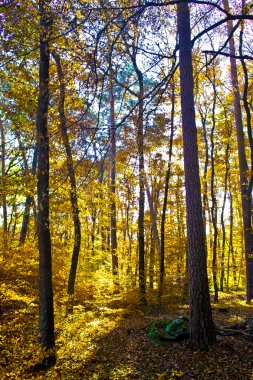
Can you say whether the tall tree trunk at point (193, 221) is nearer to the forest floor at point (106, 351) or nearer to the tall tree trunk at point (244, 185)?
the forest floor at point (106, 351)

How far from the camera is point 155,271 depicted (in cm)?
1080

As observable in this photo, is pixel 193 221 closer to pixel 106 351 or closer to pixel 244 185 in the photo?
pixel 106 351

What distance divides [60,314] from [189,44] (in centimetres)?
741

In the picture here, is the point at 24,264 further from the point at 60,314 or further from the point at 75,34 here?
the point at 75,34

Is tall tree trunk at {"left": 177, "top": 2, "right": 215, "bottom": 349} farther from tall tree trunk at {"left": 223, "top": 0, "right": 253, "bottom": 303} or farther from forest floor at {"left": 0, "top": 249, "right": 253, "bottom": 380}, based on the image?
tall tree trunk at {"left": 223, "top": 0, "right": 253, "bottom": 303}

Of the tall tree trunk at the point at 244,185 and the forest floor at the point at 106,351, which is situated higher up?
the tall tree trunk at the point at 244,185

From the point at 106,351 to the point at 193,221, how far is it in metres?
3.54

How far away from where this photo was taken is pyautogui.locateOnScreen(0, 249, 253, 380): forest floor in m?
4.74

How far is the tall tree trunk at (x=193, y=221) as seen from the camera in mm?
5535

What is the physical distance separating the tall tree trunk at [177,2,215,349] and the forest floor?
409 millimetres

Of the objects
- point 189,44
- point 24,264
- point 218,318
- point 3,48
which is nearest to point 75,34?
point 3,48

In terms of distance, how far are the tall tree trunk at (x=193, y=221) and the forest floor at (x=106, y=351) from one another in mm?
409

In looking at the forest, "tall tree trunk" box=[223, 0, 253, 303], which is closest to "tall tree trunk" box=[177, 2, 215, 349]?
the forest

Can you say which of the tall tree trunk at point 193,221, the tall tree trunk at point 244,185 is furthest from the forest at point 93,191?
the tall tree trunk at point 244,185
